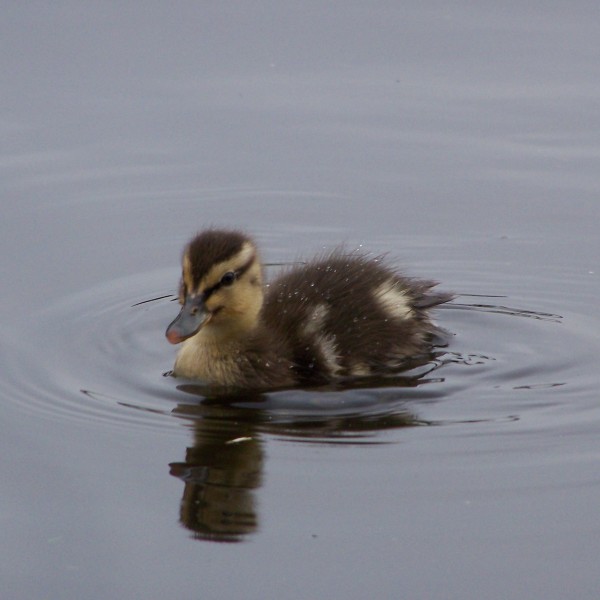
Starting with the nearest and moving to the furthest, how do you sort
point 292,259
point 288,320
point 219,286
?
point 219,286
point 288,320
point 292,259

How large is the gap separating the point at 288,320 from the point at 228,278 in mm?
324

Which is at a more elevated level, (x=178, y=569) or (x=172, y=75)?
(x=172, y=75)

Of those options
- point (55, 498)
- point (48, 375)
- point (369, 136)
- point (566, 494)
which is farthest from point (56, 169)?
point (566, 494)

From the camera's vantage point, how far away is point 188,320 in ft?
18.5

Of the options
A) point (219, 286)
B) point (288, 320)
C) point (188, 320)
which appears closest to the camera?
point (188, 320)

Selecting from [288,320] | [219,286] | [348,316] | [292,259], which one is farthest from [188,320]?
[292,259]

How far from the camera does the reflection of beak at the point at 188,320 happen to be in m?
5.56

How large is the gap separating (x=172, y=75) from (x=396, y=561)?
4.54 meters

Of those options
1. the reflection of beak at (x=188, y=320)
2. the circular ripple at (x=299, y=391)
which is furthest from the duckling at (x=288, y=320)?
the circular ripple at (x=299, y=391)

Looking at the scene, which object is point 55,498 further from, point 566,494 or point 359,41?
point 359,41

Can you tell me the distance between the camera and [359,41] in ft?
28.0

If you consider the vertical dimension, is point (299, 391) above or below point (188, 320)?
below

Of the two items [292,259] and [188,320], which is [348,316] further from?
[292,259]

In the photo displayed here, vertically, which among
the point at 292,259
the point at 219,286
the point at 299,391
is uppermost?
the point at 292,259
